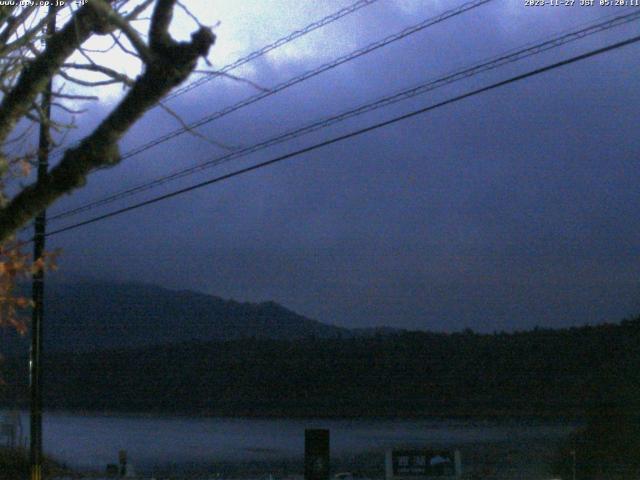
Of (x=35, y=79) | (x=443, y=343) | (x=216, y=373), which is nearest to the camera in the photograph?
(x=35, y=79)

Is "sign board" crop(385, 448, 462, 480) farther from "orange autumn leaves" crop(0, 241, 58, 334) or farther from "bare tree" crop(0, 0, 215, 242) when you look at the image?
"bare tree" crop(0, 0, 215, 242)

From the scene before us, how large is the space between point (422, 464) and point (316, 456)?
1883 mm

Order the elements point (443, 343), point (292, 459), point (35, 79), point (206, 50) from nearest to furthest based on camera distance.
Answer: point (206, 50) < point (35, 79) < point (292, 459) < point (443, 343)

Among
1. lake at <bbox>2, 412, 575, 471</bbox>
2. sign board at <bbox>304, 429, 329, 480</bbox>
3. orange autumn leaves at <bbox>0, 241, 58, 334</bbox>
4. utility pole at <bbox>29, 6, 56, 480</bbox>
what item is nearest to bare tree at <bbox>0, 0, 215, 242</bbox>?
orange autumn leaves at <bbox>0, 241, 58, 334</bbox>

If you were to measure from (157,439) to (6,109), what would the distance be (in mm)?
37553

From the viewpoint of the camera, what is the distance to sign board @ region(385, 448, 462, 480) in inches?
683

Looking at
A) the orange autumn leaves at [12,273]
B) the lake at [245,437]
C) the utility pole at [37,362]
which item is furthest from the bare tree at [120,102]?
the lake at [245,437]

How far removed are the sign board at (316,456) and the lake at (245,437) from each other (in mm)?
13370

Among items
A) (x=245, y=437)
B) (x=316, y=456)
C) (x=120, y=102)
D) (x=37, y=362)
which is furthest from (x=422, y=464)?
(x=245, y=437)

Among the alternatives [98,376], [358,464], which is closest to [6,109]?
[358,464]

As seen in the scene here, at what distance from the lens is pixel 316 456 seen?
17.3 m

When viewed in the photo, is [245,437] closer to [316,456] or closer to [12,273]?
[316,456]

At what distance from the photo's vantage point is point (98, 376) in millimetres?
63094

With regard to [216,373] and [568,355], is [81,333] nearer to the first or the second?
[216,373]
